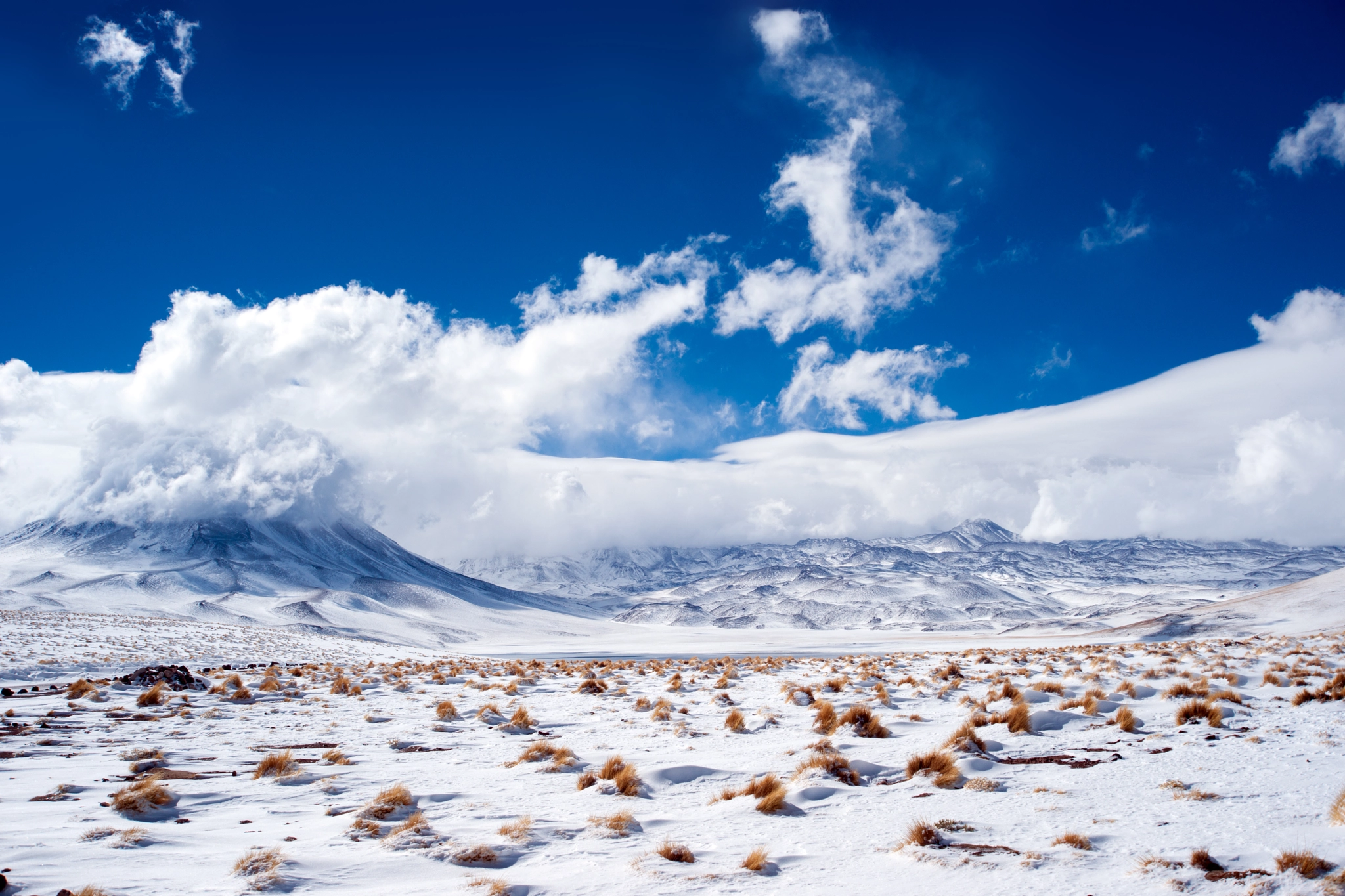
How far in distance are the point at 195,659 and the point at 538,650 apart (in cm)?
6161

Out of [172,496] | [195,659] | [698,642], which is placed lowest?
[698,642]

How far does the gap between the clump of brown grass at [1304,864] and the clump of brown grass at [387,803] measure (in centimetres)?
630

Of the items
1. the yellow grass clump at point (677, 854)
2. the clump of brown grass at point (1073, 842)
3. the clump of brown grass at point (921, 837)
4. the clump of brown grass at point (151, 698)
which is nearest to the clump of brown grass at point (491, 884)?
the yellow grass clump at point (677, 854)

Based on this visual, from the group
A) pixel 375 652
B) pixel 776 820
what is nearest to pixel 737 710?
pixel 776 820

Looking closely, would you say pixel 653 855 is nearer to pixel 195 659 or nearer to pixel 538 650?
pixel 195 659

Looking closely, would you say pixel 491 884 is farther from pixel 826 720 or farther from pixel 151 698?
pixel 151 698

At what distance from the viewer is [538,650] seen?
3435 inches

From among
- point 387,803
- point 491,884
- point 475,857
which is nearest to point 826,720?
point 387,803

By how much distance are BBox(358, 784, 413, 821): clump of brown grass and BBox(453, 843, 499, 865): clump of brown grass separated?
139 centimetres

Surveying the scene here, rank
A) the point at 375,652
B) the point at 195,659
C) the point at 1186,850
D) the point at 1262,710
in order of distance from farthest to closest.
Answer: the point at 375,652, the point at 195,659, the point at 1262,710, the point at 1186,850

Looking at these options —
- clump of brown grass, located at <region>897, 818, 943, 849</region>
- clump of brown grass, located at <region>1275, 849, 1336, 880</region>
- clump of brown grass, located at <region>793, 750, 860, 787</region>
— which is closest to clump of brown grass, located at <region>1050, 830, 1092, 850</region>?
clump of brown grass, located at <region>897, 818, 943, 849</region>

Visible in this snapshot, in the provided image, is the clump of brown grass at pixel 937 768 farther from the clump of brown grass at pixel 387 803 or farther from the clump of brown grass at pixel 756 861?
the clump of brown grass at pixel 387 803

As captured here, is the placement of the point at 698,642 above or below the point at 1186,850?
below

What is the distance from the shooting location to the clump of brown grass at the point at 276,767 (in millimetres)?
7688
